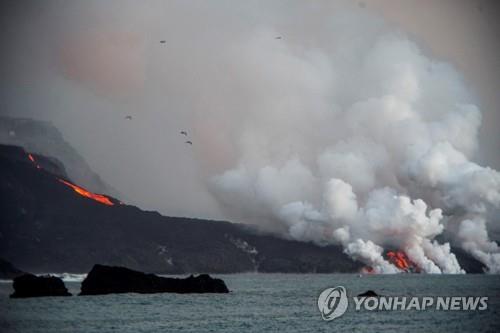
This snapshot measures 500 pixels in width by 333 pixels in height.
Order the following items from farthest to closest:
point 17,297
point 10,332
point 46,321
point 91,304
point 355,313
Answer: point 17,297 < point 91,304 < point 355,313 < point 46,321 < point 10,332

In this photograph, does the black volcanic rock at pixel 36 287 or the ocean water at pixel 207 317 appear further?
the black volcanic rock at pixel 36 287

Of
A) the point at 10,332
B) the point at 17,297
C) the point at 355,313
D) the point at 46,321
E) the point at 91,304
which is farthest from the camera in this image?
the point at 17,297

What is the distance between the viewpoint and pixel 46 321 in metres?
132

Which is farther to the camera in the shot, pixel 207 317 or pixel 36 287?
pixel 36 287

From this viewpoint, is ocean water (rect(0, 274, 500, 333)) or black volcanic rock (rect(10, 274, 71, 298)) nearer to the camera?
ocean water (rect(0, 274, 500, 333))

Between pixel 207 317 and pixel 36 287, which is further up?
pixel 36 287

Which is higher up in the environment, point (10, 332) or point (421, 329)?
point (421, 329)

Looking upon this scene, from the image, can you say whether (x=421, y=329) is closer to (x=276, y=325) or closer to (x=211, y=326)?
(x=276, y=325)

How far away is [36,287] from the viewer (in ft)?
612

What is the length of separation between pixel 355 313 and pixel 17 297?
82.4 meters

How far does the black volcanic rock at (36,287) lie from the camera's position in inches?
7239

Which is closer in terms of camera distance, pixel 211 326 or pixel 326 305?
pixel 211 326

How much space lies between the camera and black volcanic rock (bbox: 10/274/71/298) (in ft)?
603

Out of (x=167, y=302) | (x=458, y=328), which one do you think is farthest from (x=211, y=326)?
(x=167, y=302)
